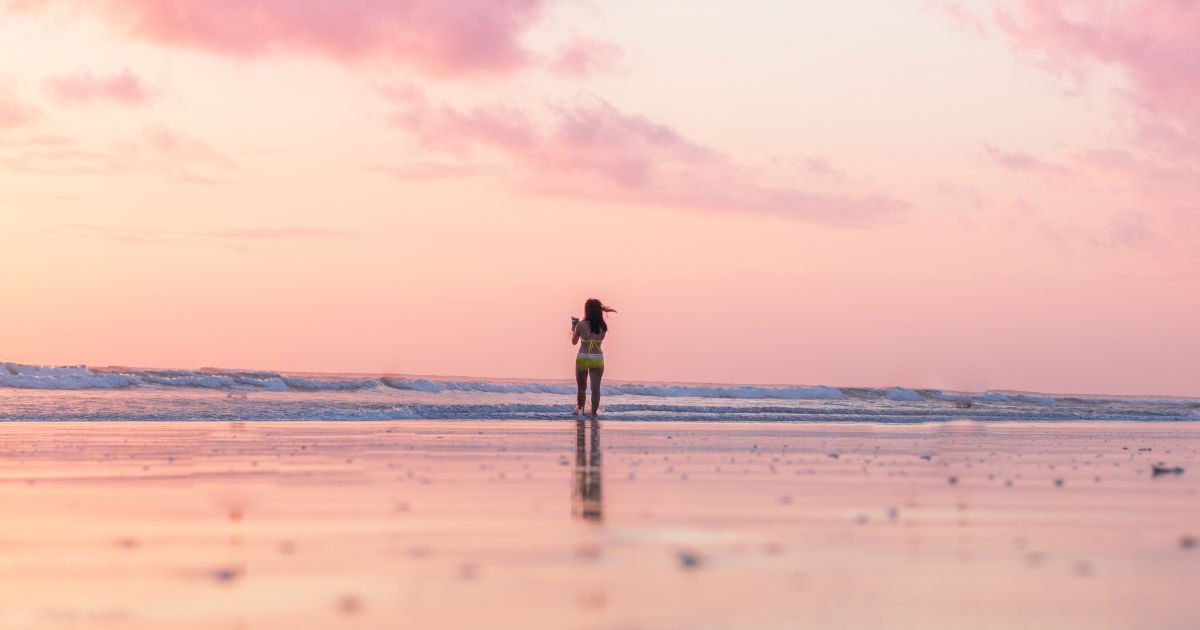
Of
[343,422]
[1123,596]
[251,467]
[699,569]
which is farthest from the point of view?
[343,422]

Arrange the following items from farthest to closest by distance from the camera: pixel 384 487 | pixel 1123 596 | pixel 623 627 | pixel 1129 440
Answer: pixel 1129 440
pixel 384 487
pixel 1123 596
pixel 623 627

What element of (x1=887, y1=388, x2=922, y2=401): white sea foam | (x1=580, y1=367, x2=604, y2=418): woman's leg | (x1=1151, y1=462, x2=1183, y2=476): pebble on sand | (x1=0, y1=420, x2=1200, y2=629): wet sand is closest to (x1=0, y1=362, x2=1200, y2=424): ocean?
(x1=580, y1=367, x2=604, y2=418): woman's leg

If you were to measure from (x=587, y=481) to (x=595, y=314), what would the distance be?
15987 millimetres

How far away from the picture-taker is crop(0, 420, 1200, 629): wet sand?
15.9 ft

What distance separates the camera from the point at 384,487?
31.4 feet

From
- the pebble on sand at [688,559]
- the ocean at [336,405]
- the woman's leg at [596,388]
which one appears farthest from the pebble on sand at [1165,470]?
the woman's leg at [596,388]

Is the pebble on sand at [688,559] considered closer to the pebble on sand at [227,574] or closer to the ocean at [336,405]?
the pebble on sand at [227,574]

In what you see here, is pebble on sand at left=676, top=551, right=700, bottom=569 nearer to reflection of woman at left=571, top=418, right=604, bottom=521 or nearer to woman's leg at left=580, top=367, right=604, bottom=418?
reflection of woman at left=571, top=418, right=604, bottom=521

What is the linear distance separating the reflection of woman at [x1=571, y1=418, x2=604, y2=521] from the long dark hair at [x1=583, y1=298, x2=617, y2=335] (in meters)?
8.36

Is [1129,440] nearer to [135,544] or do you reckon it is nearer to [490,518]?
[490,518]

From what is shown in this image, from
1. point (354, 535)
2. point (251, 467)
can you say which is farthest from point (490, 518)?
point (251, 467)

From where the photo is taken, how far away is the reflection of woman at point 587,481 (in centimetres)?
813

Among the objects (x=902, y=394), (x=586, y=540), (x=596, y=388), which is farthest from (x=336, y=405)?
(x=902, y=394)

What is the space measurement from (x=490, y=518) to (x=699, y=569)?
2226mm
